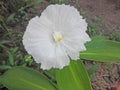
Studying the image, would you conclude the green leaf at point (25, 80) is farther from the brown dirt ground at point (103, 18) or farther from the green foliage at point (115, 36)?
the green foliage at point (115, 36)

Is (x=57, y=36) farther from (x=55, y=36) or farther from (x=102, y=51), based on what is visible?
(x=102, y=51)

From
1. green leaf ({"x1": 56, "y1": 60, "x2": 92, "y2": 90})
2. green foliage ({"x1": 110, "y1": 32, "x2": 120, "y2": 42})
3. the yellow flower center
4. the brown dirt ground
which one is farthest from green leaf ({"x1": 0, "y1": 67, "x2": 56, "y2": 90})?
green foliage ({"x1": 110, "y1": 32, "x2": 120, "y2": 42})

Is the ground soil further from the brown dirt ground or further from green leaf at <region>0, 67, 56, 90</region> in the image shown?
green leaf at <region>0, 67, 56, 90</region>

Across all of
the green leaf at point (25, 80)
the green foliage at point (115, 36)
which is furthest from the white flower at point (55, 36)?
Answer: the green foliage at point (115, 36)

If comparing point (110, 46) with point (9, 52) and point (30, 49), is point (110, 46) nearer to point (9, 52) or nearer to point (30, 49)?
point (30, 49)

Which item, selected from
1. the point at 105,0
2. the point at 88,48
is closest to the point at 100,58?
the point at 88,48

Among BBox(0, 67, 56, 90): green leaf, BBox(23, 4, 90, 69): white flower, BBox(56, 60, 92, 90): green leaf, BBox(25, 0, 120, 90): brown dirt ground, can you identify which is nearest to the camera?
BBox(23, 4, 90, 69): white flower

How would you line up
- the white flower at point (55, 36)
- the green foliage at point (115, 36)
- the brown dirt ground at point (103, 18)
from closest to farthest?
the white flower at point (55, 36) → the brown dirt ground at point (103, 18) → the green foliage at point (115, 36)
